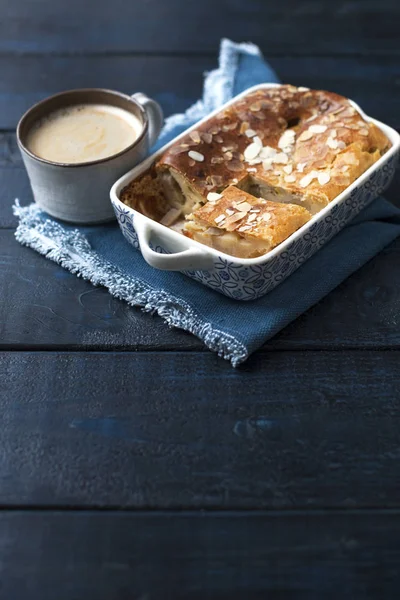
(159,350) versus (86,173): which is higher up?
(86,173)

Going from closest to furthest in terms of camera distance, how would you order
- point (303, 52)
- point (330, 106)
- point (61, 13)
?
1. point (330, 106)
2. point (303, 52)
3. point (61, 13)

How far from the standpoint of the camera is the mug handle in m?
1.38

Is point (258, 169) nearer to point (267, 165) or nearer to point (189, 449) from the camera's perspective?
point (267, 165)

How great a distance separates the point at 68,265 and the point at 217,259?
0.91 feet

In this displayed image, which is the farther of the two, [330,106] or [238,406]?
[330,106]

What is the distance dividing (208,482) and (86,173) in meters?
0.53

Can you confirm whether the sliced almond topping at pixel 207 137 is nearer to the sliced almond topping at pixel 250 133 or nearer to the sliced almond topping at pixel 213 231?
the sliced almond topping at pixel 250 133

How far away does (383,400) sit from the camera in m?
1.09

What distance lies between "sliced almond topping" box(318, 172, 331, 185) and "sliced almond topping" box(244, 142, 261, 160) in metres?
0.12

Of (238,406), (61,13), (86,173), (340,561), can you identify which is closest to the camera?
(340,561)

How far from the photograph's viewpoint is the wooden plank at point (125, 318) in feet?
3.83

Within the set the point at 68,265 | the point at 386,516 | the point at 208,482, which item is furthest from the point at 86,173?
the point at 386,516

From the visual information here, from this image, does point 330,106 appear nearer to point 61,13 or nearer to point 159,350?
point 159,350

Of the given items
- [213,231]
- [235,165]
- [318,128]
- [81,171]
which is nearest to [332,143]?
[318,128]
